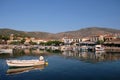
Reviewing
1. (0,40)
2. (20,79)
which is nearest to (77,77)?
(20,79)

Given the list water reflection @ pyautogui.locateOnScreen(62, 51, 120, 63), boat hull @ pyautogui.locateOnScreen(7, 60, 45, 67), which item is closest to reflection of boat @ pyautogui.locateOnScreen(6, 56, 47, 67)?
boat hull @ pyautogui.locateOnScreen(7, 60, 45, 67)

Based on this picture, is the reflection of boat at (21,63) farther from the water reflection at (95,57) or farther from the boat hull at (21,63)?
the water reflection at (95,57)

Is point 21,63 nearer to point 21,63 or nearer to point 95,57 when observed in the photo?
point 21,63

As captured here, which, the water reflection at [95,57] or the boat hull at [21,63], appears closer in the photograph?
the boat hull at [21,63]

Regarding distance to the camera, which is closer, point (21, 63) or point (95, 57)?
point (21, 63)

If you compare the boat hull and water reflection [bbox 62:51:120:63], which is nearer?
the boat hull

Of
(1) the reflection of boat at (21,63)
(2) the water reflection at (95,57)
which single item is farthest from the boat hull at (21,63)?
(2) the water reflection at (95,57)

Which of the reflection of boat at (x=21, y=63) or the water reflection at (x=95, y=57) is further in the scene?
the water reflection at (x=95, y=57)

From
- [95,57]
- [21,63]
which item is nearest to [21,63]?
[21,63]

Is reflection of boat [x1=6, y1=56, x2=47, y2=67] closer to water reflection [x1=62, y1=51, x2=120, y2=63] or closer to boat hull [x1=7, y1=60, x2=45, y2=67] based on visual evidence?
boat hull [x1=7, y1=60, x2=45, y2=67]

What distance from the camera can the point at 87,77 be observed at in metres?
37.9

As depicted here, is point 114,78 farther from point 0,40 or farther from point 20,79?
point 0,40

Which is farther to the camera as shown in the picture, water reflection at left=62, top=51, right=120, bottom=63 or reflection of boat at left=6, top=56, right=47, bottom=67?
water reflection at left=62, top=51, right=120, bottom=63

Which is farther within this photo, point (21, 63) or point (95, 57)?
point (95, 57)
